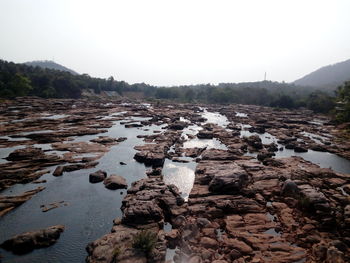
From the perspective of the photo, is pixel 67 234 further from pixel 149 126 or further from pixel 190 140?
pixel 149 126

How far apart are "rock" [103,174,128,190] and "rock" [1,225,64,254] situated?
10.1 metres

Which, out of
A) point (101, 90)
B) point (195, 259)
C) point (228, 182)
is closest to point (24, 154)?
point (228, 182)

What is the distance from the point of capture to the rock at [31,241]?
58.6 feet

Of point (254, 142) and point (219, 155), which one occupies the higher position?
point (254, 142)

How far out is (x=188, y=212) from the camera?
896 inches

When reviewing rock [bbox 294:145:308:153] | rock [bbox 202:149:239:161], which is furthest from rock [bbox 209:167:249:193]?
rock [bbox 294:145:308:153]

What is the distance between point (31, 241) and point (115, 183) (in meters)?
12.2

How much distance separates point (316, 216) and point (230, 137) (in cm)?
3926

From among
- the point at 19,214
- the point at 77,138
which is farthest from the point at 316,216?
the point at 77,138

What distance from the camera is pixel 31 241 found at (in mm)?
18219

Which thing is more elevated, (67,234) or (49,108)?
(49,108)

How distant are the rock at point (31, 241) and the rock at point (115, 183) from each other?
10.1 m

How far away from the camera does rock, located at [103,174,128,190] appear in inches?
1160

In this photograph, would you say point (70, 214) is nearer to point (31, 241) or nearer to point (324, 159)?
point (31, 241)
